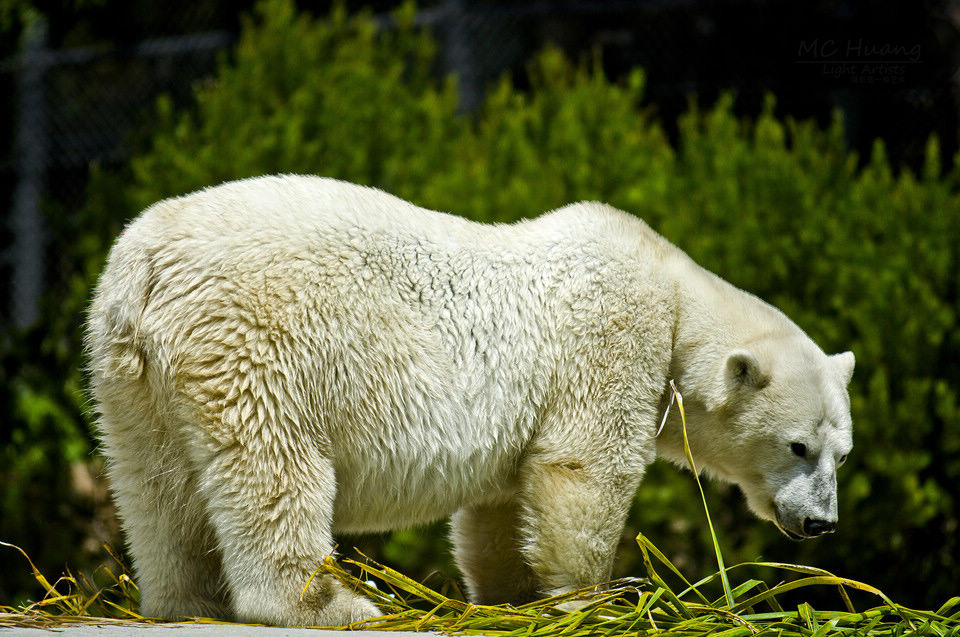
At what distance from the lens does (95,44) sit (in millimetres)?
8914

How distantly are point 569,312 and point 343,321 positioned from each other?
2.62ft

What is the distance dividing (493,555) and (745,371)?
113 cm

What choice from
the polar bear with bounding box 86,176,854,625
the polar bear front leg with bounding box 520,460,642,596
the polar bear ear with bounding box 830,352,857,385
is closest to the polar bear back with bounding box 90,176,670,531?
the polar bear with bounding box 86,176,854,625

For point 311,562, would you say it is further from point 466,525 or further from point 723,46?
point 723,46

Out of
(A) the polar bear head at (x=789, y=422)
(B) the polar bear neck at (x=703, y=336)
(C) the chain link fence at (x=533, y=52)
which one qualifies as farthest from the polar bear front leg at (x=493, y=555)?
(C) the chain link fence at (x=533, y=52)

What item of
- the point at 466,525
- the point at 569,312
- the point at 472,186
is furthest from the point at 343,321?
the point at 472,186

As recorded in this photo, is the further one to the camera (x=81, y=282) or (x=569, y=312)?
(x=81, y=282)

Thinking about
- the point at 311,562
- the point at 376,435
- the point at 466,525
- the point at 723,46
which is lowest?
the point at 466,525

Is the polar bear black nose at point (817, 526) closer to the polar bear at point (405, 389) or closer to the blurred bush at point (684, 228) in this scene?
the polar bear at point (405, 389)

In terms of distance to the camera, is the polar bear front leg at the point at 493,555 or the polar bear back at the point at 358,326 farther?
the polar bear front leg at the point at 493,555

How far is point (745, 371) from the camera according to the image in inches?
148

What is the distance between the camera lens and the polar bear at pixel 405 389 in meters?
3.10

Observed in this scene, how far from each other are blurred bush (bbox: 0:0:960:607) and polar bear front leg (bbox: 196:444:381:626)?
108 inches

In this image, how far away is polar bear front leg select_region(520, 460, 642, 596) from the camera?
3.49 meters
